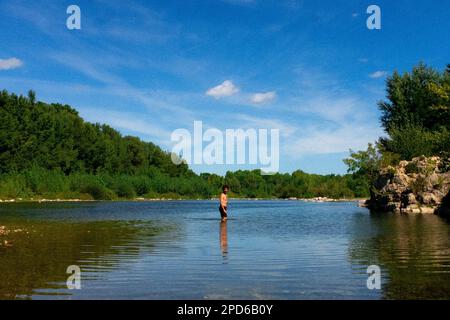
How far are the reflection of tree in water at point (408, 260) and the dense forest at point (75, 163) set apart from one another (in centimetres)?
5714

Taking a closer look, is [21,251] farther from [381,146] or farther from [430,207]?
[381,146]

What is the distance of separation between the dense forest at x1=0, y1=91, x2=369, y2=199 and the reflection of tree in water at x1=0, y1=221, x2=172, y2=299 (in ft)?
203

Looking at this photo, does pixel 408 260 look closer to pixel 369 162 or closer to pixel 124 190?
pixel 369 162

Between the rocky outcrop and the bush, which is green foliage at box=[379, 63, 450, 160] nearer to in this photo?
the rocky outcrop

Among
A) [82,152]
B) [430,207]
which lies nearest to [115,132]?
[82,152]

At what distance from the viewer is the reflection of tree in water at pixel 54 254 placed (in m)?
12.9

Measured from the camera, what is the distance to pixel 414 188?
2263 inches

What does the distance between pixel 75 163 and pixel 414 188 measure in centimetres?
9358

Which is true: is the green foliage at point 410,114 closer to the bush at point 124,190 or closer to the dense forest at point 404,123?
the dense forest at point 404,123

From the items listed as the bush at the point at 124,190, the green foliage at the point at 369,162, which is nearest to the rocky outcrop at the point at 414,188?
the green foliage at the point at 369,162

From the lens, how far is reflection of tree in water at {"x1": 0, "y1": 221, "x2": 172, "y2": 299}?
42.2ft

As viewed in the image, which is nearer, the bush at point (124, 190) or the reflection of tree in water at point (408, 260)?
the reflection of tree in water at point (408, 260)

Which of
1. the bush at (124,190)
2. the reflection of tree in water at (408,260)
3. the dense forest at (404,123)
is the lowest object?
the reflection of tree in water at (408,260)
